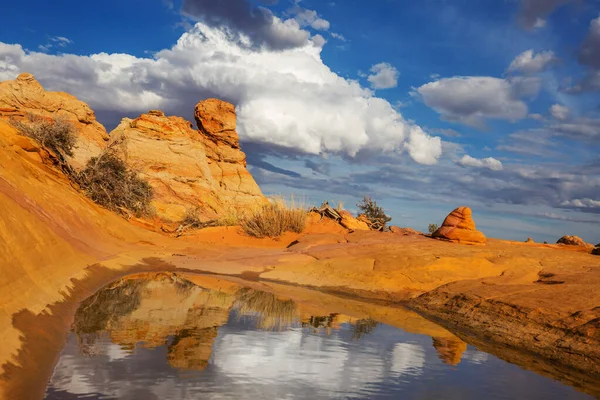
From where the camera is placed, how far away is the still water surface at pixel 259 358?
3.91 meters

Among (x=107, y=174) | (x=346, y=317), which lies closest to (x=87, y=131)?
(x=107, y=174)

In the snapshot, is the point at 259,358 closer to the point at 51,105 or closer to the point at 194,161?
the point at 194,161

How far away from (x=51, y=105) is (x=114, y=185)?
2126 centimetres

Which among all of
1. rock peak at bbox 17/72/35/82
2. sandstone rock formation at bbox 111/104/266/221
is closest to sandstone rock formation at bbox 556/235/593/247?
sandstone rock formation at bbox 111/104/266/221

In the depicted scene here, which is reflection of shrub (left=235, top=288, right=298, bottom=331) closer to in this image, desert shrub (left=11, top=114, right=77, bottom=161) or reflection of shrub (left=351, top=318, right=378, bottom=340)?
reflection of shrub (left=351, top=318, right=378, bottom=340)

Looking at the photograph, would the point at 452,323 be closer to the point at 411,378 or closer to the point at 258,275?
the point at 411,378

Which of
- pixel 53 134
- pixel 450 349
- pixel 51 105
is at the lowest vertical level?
pixel 450 349

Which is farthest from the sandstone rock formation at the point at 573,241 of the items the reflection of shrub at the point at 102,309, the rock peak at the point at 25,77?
the rock peak at the point at 25,77

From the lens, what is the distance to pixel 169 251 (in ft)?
45.8

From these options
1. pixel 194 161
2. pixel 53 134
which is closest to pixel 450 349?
pixel 53 134

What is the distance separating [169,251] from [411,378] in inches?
415

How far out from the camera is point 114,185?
18516 millimetres

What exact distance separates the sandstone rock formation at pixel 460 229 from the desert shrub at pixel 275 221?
5381 mm

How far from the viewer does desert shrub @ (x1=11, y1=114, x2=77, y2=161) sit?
53.7 ft
